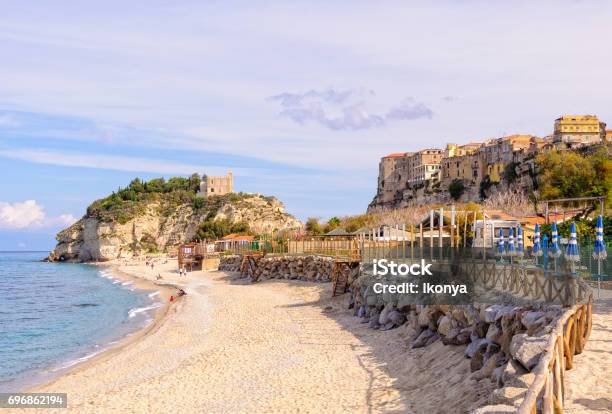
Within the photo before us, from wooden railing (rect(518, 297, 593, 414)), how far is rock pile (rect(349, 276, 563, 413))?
0.84 ft

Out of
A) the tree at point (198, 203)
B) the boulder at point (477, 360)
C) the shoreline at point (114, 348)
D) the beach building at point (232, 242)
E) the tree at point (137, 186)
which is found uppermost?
the tree at point (137, 186)

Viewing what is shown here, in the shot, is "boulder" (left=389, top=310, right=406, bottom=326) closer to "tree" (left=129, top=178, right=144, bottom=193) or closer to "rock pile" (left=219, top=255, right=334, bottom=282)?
"rock pile" (left=219, top=255, right=334, bottom=282)

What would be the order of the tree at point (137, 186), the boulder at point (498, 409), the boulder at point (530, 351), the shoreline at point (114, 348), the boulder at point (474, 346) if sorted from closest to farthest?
the boulder at point (498, 409) < the boulder at point (530, 351) < the boulder at point (474, 346) < the shoreline at point (114, 348) < the tree at point (137, 186)

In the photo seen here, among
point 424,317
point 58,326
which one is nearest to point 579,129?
point 58,326

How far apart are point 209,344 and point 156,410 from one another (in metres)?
7.66

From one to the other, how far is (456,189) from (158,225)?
6652 cm

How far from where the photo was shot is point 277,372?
14961mm

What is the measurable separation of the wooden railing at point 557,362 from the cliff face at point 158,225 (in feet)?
363

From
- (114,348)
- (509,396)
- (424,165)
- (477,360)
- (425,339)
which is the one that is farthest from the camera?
(424,165)

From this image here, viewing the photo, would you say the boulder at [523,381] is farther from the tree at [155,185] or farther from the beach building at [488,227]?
the tree at [155,185]

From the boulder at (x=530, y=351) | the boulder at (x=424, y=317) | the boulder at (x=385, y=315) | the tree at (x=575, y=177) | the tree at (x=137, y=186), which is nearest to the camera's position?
the boulder at (x=530, y=351)

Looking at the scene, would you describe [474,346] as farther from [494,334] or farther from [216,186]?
[216,186]

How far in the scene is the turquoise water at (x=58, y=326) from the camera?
20344 mm

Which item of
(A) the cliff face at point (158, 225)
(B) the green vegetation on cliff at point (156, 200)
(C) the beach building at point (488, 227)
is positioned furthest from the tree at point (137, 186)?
(C) the beach building at point (488, 227)
